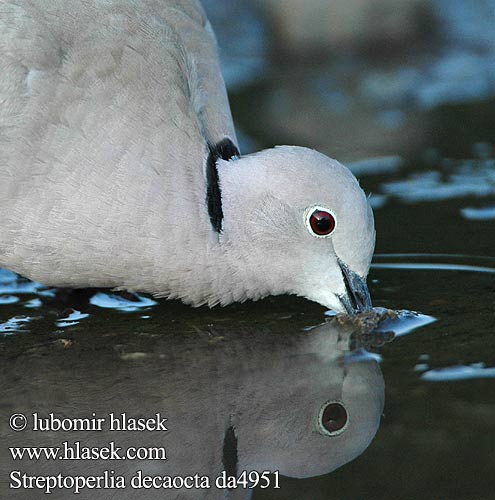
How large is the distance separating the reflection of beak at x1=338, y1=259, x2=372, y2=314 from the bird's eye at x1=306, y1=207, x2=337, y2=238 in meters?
0.14

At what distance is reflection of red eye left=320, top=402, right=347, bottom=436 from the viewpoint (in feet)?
11.6

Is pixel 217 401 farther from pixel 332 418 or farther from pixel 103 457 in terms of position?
pixel 103 457

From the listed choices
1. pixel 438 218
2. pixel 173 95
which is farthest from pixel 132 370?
pixel 438 218

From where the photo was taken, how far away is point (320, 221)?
4.27m

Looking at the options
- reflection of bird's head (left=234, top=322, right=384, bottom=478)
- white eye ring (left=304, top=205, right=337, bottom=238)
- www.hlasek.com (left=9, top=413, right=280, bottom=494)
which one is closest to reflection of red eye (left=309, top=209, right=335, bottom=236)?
white eye ring (left=304, top=205, right=337, bottom=238)

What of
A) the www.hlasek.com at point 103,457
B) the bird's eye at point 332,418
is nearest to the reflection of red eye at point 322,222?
the bird's eye at point 332,418

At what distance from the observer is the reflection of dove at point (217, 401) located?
132 inches

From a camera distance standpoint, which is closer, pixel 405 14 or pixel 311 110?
pixel 311 110

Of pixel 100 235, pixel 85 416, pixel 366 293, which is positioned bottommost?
pixel 85 416

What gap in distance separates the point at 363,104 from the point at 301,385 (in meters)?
4.16

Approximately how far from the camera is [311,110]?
25.2 ft

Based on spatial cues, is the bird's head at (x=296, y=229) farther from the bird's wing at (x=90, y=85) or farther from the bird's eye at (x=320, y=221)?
the bird's wing at (x=90, y=85)

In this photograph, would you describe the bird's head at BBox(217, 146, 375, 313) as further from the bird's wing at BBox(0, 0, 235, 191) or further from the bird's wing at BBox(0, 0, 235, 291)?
the bird's wing at BBox(0, 0, 235, 191)

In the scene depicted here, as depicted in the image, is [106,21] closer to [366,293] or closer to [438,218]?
[366,293]
